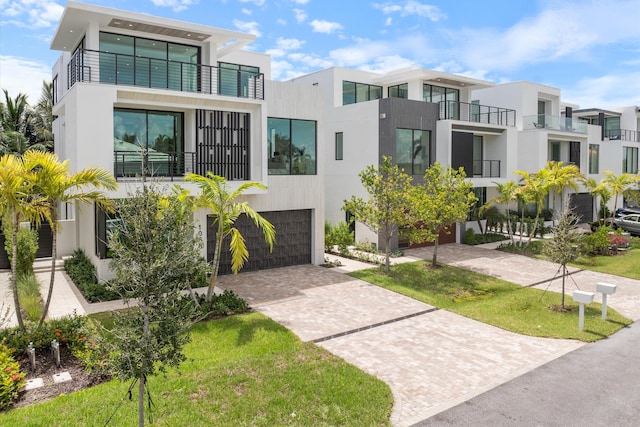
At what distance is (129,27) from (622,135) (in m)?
40.5

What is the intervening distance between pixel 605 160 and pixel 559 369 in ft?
111

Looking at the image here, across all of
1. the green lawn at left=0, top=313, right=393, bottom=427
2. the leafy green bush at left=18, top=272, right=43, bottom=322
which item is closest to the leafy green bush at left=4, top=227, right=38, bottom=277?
the leafy green bush at left=18, top=272, right=43, bottom=322

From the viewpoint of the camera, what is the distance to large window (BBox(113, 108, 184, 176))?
15.6 meters

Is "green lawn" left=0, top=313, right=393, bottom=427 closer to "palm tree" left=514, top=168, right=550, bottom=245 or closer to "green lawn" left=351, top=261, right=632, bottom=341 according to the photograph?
"green lawn" left=351, top=261, right=632, bottom=341

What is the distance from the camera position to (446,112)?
84.7 ft

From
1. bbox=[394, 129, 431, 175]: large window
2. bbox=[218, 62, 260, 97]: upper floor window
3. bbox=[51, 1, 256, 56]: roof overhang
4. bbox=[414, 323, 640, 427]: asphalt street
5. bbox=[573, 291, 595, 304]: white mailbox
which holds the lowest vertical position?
bbox=[414, 323, 640, 427]: asphalt street

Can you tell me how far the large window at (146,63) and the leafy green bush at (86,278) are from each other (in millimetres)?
6418

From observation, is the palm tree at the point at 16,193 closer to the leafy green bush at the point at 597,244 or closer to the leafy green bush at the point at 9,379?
the leafy green bush at the point at 9,379

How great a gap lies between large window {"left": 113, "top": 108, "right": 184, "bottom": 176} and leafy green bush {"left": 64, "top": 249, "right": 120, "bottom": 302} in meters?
3.57

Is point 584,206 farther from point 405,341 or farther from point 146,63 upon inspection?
point 146,63

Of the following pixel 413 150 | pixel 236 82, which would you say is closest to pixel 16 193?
pixel 236 82

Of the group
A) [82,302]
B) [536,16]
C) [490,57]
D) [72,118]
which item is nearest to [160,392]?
[82,302]

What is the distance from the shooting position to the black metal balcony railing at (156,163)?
15396mm

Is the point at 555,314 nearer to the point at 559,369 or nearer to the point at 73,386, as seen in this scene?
the point at 559,369
